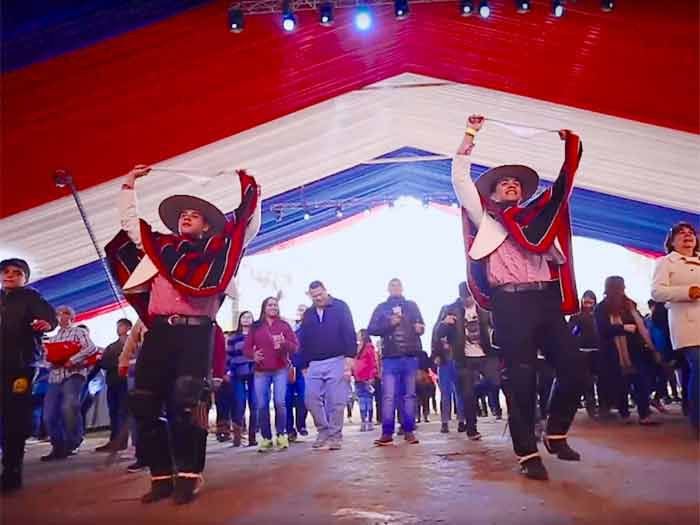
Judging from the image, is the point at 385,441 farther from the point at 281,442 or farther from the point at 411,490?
the point at 411,490

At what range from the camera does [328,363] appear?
5.78 m

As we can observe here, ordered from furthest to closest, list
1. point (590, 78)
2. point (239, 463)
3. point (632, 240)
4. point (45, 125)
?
point (632, 240) < point (590, 78) < point (45, 125) < point (239, 463)

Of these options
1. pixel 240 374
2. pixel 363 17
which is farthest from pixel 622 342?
pixel 363 17

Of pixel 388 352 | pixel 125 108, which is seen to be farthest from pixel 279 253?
pixel 388 352

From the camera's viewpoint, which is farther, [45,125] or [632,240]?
[632,240]

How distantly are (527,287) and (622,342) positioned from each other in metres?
3.28

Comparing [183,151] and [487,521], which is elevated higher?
[183,151]

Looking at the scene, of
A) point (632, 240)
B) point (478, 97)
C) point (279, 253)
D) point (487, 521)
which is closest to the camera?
point (487, 521)

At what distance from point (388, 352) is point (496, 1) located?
11.9 ft

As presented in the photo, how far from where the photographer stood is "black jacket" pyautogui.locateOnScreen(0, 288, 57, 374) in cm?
402

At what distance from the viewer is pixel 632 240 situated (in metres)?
11.6

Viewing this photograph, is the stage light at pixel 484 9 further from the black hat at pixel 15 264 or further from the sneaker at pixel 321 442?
the black hat at pixel 15 264

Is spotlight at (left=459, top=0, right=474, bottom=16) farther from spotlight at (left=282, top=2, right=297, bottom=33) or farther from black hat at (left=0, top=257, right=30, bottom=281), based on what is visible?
black hat at (left=0, top=257, right=30, bottom=281)

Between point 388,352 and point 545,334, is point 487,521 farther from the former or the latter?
point 388,352
